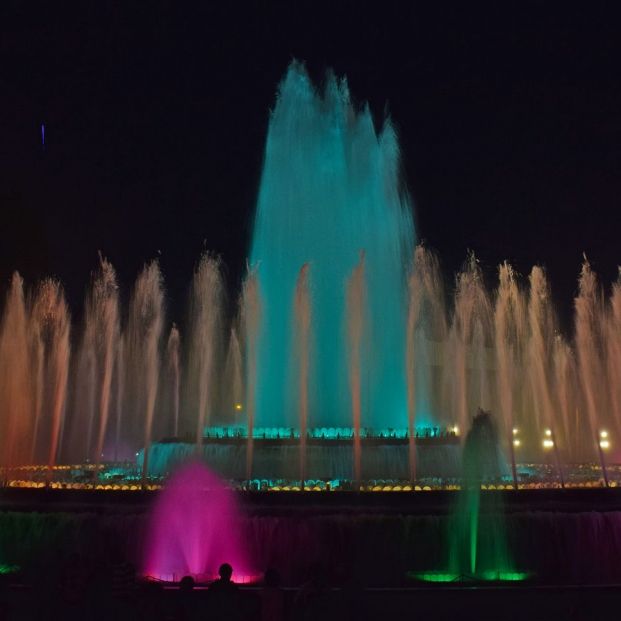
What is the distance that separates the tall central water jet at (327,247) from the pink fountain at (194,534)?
9.98m

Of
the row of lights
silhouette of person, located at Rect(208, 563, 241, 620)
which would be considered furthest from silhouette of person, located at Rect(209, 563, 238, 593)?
the row of lights

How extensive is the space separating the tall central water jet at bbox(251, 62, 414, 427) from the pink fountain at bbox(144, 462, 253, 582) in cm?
998

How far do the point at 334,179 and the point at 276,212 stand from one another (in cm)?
255

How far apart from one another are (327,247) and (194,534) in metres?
14.8

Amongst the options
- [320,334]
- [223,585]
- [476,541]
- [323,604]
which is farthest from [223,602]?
[320,334]

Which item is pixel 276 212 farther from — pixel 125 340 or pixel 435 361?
pixel 435 361

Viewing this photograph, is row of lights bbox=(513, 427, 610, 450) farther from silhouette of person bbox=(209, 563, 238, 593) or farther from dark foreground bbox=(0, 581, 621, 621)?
silhouette of person bbox=(209, 563, 238, 593)

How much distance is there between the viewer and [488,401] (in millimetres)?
49406

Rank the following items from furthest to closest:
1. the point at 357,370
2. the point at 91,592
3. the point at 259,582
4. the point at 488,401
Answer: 1. the point at 488,401
2. the point at 357,370
3. the point at 259,582
4. the point at 91,592

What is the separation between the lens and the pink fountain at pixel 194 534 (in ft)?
43.9

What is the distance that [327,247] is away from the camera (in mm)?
26531

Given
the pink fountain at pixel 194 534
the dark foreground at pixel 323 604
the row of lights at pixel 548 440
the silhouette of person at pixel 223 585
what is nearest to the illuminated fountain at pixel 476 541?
the dark foreground at pixel 323 604

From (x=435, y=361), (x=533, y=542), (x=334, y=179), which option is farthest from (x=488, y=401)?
(x=533, y=542)

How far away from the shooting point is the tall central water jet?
2456 cm
